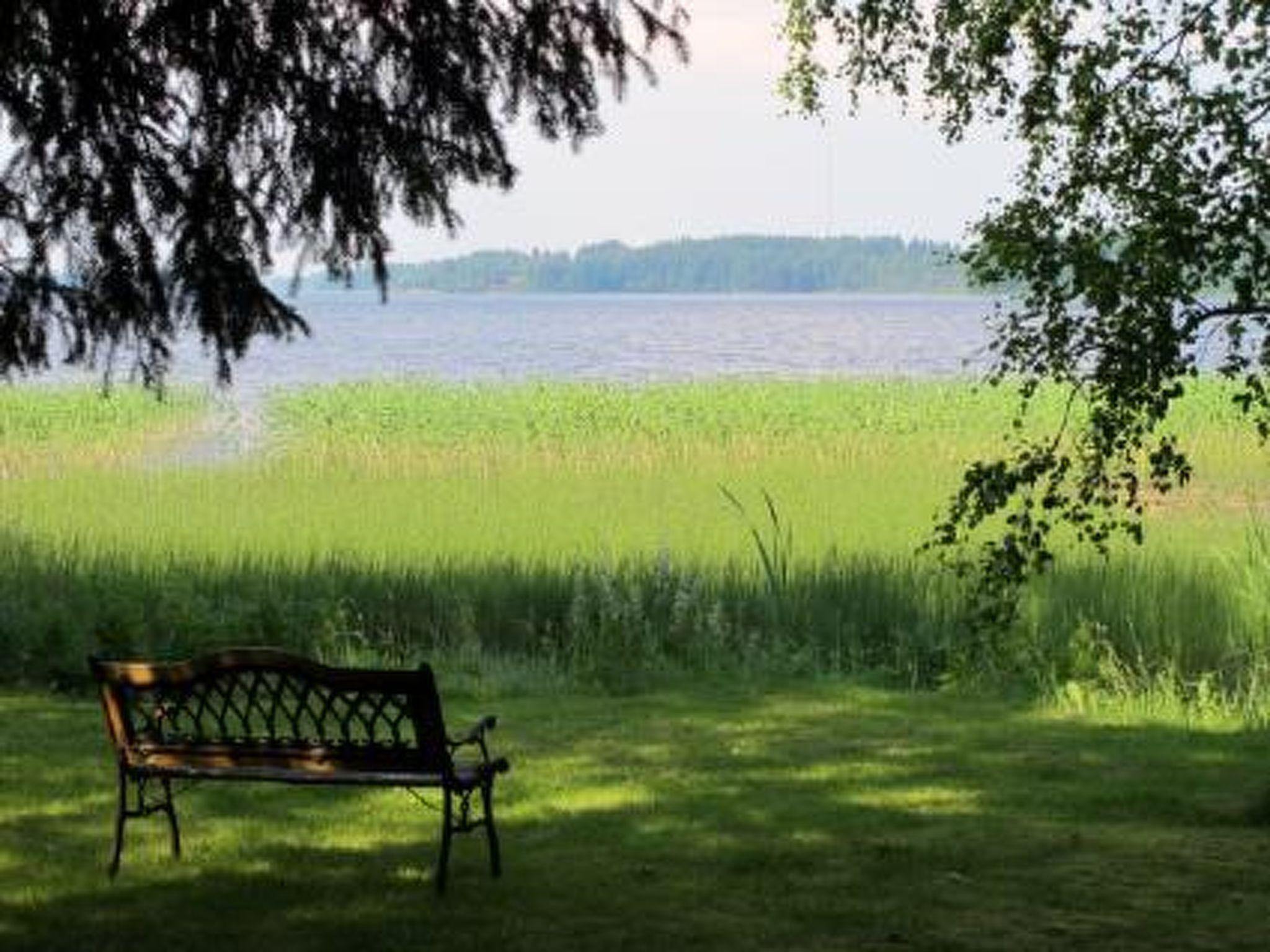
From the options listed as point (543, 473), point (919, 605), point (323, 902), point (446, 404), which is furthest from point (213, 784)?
point (446, 404)

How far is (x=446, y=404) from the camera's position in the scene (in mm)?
33281

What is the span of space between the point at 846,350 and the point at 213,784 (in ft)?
257

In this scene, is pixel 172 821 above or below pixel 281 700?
below

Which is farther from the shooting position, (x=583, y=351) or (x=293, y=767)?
(x=583, y=351)

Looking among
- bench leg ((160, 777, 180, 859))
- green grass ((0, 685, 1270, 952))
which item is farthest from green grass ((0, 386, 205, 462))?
bench leg ((160, 777, 180, 859))

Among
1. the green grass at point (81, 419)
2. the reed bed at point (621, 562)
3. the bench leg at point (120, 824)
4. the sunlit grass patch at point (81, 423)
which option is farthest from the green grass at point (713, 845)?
the green grass at point (81, 419)

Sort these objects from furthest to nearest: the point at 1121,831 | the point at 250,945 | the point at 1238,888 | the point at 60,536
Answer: the point at 60,536, the point at 1121,831, the point at 1238,888, the point at 250,945

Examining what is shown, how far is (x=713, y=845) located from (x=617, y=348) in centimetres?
8282

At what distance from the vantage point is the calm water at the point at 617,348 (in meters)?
62.0

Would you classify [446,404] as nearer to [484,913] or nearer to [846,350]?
[484,913]

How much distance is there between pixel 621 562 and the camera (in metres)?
15.5

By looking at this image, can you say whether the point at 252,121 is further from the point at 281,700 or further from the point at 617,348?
the point at 617,348

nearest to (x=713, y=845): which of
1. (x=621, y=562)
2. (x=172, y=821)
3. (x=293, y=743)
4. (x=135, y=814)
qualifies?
(x=293, y=743)

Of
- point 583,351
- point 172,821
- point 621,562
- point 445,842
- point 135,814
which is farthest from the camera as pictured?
point 583,351
